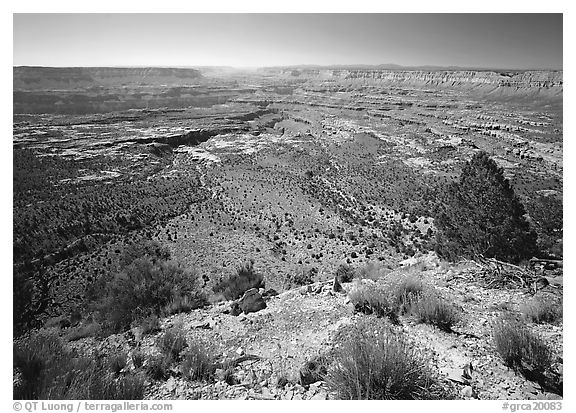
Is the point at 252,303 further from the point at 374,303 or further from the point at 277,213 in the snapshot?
the point at 277,213

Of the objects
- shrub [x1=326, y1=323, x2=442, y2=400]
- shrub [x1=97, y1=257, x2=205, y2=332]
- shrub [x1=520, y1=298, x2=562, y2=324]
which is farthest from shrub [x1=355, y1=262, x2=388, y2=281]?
shrub [x1=97, y1=257, x2=205, y2=332]

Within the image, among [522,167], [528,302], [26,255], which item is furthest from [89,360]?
[522,167]

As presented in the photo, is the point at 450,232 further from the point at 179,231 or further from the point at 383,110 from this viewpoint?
the point at 383,110

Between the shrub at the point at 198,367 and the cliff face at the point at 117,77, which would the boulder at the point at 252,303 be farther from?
the cliff face at the point at 117,77

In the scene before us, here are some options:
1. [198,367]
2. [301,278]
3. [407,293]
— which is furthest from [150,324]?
[407,293]

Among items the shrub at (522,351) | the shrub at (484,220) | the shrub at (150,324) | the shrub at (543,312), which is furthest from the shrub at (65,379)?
the shrub at (484,220)

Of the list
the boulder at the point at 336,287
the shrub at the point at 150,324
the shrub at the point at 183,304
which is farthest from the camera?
the shrub at the point at 183,304
